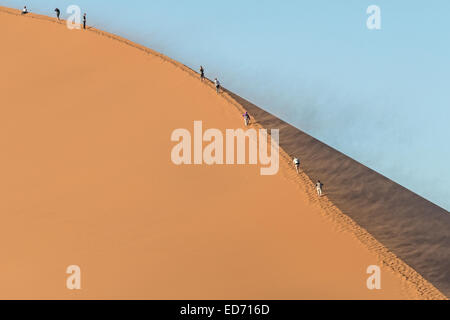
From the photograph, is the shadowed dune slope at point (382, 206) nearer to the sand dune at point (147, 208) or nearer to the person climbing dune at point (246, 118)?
the sand dune at point (147, 208)

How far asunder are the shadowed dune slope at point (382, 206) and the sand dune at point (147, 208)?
63 cm

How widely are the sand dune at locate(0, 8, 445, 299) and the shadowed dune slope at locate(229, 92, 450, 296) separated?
0.63 metres

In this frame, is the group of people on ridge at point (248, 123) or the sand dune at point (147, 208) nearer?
the sand dune at point (147, 208)

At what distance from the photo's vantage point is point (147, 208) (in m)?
24.2

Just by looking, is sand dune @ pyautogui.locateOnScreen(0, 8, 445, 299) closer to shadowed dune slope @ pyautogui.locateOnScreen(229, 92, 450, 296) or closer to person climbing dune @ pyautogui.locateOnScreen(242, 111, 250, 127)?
person climbing dune @ pyautogui.locateOnScreen(242, 111, 250, 127)

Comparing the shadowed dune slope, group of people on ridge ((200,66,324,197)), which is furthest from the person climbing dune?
the shadowed dune slope

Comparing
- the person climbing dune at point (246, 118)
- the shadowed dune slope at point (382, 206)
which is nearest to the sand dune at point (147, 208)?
the person climbing dune at point (246, 118)

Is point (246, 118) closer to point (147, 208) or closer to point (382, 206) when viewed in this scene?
point (382, 206)

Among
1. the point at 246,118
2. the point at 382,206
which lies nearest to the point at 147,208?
the point at 246,118

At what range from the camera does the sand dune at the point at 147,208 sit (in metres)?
20.3

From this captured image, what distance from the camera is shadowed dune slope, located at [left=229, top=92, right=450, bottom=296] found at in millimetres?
27453

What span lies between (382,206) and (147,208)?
12.4m

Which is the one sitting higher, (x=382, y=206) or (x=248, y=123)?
(x=248, y=123)

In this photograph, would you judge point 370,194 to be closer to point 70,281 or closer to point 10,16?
point 70,281
